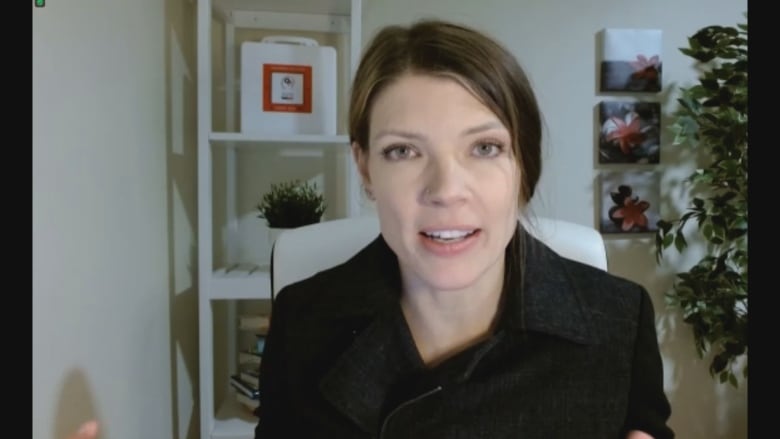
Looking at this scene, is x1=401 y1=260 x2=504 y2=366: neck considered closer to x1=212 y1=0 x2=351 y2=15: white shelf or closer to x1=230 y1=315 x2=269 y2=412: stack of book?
x1=230 y1=315 x2=269 y2=412: stack of book

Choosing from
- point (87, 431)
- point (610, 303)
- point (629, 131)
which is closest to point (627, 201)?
point (629, 131)

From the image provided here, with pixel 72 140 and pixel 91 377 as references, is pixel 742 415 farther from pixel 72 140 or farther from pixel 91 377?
pixel 72 140

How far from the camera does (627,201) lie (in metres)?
1.75

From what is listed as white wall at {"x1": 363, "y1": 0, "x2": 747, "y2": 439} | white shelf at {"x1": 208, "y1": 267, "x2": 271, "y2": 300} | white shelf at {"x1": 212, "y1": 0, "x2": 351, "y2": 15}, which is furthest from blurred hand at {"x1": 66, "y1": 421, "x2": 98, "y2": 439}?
white wall at {"x1": 363, "y1": 0, "x2": 747, "y2": 439}

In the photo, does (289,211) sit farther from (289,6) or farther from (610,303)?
(610,303)

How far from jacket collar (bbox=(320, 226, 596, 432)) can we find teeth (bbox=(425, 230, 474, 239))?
0.48ft

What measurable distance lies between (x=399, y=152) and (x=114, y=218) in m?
0.66

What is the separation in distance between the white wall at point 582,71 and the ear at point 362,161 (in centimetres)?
98

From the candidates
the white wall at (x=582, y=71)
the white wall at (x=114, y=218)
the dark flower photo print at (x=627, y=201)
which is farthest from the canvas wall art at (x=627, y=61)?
the white wall at (x=114, y=218)

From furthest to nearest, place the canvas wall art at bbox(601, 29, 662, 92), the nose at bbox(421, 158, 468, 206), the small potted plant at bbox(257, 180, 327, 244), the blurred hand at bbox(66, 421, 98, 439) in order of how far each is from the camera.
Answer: the canvas wall art at bbox(601, 29, 662, 92), the small potted plant at bbox(257, 180, 327, 244), the nose at bbox(421, 158, 468, 206), the blurred hand at bbox(66, 421, 98, 439)

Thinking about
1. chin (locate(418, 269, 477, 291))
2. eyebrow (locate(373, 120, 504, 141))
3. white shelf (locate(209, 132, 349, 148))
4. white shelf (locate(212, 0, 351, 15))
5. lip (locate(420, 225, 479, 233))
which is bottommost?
chin (locate(418, 269, 477, 291))

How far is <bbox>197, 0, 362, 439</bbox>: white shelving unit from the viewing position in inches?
53.2

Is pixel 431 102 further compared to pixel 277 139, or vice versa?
pixel 277 139

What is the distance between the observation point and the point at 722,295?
1571 mm
